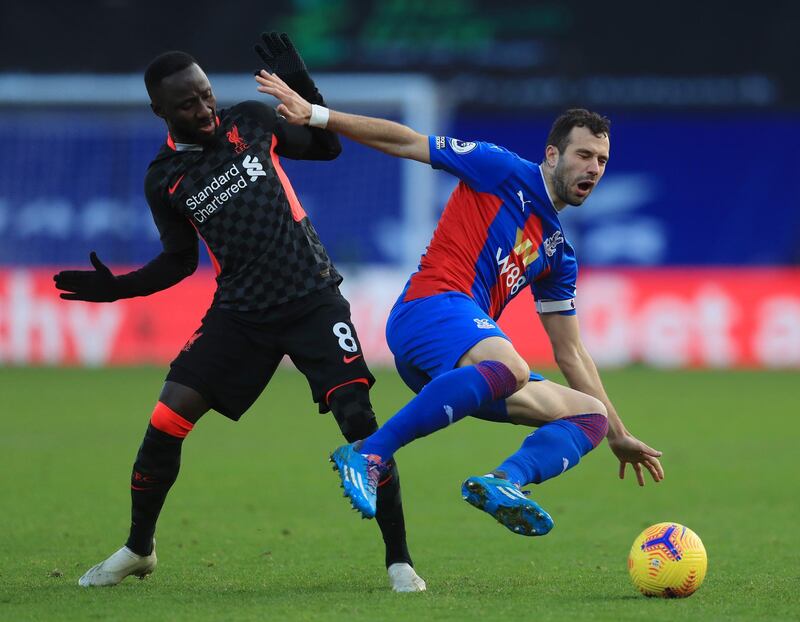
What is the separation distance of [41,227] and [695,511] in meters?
18.1

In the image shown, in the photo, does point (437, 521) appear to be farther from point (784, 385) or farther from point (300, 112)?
point (784, 385)

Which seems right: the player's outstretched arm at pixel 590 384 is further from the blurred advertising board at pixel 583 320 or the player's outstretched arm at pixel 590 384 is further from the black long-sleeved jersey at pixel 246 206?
the blurred advertising board at pixel 583 320

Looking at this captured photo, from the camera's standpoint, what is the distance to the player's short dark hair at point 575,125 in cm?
629

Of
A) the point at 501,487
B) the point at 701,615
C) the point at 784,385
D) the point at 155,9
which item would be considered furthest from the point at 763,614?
the point at 155,9

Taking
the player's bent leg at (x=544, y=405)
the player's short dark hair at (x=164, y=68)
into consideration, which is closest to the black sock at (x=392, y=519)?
the player's bent leg at (x=544, y=405)

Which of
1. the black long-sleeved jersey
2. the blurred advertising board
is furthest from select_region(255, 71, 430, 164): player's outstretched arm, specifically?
the blurred advertising board

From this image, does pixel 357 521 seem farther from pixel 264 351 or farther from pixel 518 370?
pixel 518 370

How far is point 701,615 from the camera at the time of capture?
17.7 feet

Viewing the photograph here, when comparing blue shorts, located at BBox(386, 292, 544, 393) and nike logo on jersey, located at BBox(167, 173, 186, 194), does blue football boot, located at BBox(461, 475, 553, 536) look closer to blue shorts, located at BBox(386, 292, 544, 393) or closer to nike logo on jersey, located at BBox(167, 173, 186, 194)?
blue shorts, located at BBox(386, 292, 544, 393)

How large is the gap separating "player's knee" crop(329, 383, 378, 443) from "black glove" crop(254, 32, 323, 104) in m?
1.32

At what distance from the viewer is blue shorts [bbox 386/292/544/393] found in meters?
5.96

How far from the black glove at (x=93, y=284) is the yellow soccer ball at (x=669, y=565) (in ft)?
8.81

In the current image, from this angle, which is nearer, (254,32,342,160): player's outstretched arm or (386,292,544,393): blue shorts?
(386,292,544,393): blue shorts

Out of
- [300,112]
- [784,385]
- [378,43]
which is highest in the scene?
[378,43]
